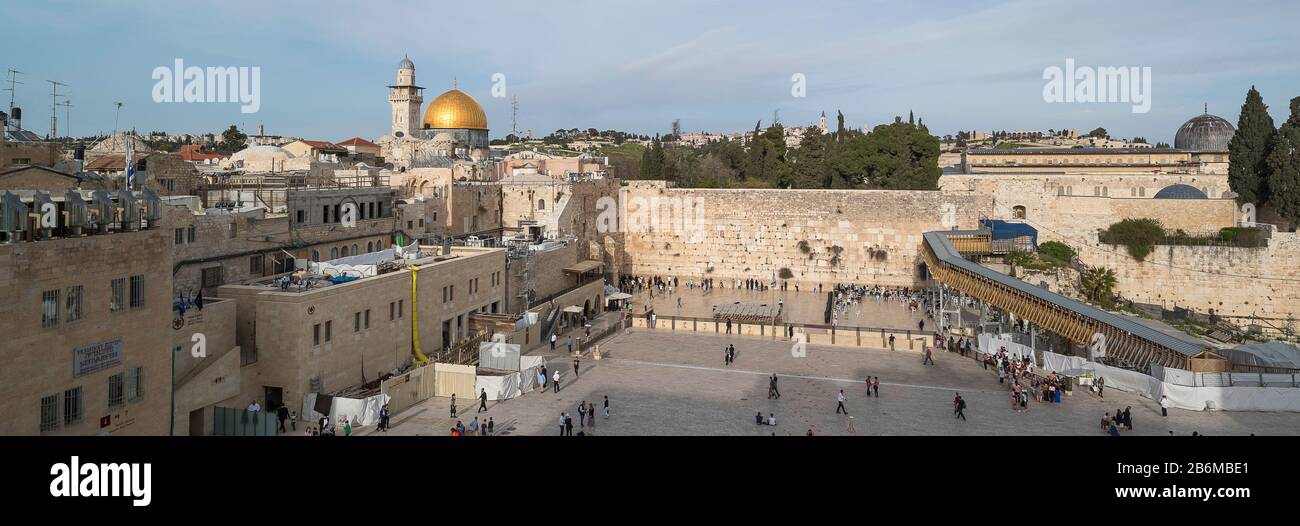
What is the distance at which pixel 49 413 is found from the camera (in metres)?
10.4

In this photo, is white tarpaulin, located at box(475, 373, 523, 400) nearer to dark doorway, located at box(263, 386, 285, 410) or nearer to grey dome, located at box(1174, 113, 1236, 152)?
dark doorway, located at box(263, 386, 285, 410)

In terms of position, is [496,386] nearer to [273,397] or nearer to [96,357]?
[273,397]

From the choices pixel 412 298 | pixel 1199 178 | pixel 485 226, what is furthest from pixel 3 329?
pixel 1199 178

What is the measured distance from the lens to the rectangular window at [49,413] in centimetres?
1033

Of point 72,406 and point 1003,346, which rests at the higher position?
point 72,406

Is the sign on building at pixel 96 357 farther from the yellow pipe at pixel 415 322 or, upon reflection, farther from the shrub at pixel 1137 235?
the shrub at pixel 1137 235

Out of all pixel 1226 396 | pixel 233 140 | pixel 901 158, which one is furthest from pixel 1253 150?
pixel 233 140

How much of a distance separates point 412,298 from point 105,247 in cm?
756

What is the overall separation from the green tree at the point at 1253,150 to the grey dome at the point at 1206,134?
16874 millimetres

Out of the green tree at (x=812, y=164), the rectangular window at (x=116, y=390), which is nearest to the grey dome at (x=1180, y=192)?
the green tree at (x=812, y=164)

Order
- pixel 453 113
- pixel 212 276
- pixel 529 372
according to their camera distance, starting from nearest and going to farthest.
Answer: pixel 212 276 < pixel 529 372 < pixel 453 113

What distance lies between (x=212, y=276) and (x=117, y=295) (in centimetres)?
620
